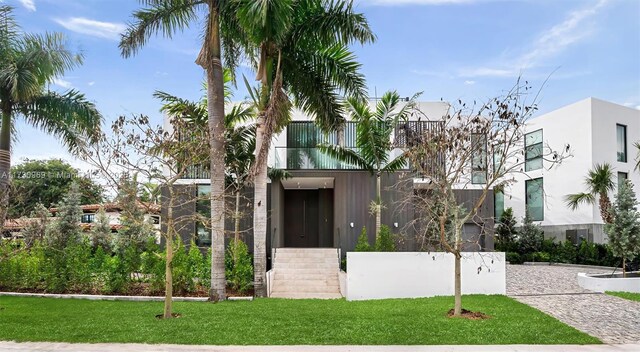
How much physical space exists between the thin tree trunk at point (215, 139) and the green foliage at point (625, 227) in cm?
1223

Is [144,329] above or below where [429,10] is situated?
below

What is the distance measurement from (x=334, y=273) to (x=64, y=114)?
1041 cm

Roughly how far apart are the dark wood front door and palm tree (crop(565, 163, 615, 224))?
11.8m

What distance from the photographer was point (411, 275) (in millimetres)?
14531

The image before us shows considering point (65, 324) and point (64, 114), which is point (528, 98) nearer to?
point (65, 324)

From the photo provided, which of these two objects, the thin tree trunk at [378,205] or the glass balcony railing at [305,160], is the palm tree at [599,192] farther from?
the glass balcony railing at [305,160]

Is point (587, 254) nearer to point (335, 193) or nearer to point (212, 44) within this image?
point (335, 193)

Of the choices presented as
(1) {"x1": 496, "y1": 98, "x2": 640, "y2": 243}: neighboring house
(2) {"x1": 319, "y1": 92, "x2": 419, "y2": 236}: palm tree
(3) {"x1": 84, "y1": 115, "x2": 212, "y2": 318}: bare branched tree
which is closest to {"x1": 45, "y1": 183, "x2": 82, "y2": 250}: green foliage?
(2) {"x1": 319, "y1": 92, "x2": 419, "y2": 236}: palm tree

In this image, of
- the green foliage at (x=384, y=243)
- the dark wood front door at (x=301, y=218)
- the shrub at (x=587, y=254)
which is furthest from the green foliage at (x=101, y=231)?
the shrub at (x=587, y=254)

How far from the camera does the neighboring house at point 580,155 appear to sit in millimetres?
25875

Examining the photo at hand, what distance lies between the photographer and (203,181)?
2238 centimetres

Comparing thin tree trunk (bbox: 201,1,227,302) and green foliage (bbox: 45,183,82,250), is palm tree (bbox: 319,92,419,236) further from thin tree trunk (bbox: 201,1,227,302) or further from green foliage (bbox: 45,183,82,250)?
green foliage (bbox: 45,183,82,250)

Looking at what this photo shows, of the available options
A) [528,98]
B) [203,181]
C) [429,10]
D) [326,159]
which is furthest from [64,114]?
[528,98]

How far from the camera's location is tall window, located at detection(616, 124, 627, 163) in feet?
88.7
